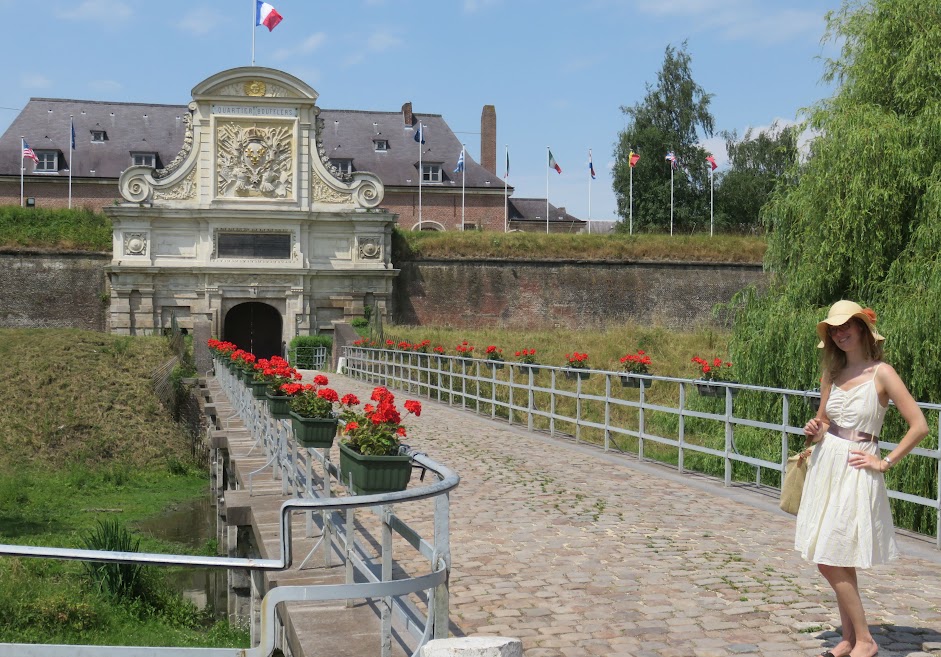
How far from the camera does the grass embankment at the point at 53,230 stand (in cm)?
3656

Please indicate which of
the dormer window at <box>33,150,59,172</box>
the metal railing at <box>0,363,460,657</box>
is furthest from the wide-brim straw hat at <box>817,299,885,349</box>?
the dormer window at <box>33,150,59,172</box>

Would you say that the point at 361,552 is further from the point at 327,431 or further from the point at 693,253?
the point at 693,253

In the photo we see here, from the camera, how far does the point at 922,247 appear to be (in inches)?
472

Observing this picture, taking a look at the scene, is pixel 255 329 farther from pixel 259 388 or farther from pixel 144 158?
pixel 259 388

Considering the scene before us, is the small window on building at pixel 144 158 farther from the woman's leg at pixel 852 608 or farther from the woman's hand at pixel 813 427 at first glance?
the woman's leg at pixel 852 608

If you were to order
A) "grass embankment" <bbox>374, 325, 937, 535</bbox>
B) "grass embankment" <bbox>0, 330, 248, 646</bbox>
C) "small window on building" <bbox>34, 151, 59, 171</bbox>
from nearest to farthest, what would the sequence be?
"grass embankment" <bbox>0, 330, 248, 646</bbox>
"grass embankment" <bbox>374, 325, 937, 535</bbox>
"small window on building" <bbox>34, 151, 59, 171</bbox>

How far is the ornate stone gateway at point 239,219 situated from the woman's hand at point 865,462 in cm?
3188

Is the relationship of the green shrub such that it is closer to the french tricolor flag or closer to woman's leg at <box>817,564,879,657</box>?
the french tricolor flag

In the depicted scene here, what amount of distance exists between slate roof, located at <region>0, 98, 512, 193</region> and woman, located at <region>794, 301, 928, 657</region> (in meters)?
41.4

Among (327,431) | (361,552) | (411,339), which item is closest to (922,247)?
(327,431)

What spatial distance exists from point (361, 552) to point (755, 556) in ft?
9.66

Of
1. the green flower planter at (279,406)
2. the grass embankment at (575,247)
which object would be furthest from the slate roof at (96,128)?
the green flower planter at (279,406)

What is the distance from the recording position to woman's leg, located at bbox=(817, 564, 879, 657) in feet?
14.9

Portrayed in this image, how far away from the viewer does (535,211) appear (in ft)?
174
